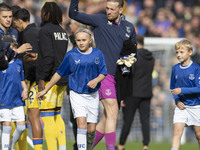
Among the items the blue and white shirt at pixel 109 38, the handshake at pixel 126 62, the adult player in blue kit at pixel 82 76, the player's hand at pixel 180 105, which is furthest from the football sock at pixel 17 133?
the player's hand at pixel 180 105

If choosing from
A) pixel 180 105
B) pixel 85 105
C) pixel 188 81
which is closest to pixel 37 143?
pixel 85 105

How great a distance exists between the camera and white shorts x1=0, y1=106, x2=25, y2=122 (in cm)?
745

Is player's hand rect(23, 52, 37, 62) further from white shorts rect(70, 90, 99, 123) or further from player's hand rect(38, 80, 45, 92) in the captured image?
white shorts rect(70, 90, 99, 123)

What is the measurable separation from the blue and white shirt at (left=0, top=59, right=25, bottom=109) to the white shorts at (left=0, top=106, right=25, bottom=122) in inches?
2.4

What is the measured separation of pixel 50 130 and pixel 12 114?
0.64 meters

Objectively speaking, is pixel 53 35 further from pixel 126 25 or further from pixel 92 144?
pixel 92 144

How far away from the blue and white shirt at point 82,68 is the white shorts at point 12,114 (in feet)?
3.37

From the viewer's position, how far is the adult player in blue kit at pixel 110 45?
23.9 feet

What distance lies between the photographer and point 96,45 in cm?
760

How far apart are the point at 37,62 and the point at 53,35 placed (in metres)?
0.47

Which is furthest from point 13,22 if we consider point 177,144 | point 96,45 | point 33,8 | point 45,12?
point 33,8

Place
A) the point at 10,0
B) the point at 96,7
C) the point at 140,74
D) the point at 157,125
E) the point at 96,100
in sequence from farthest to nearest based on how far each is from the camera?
1. the point at 96,7
2. the point at 157,125
3. the point at 10,0
4. the point at 140,74
5. the point at 96,100

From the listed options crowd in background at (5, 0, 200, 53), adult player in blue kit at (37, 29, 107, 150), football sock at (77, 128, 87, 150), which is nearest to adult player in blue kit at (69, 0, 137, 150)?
adult player in blue kit at (37, 29, 107, 150)

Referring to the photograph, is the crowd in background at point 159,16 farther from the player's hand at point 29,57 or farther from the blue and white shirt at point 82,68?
the blue and white shirt at point 82,68
